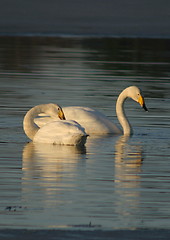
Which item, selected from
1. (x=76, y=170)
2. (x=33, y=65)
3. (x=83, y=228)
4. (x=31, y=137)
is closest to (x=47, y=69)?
(x=33, y=65)

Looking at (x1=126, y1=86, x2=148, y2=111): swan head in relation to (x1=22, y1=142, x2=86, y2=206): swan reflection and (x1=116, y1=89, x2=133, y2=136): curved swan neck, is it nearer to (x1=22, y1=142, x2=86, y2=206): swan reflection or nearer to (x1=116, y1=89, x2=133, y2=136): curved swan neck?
(x1=116, y1=89, x2=133, y2=136): curved swan neck

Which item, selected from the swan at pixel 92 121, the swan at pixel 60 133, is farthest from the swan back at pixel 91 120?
the swan at pixel 60 133

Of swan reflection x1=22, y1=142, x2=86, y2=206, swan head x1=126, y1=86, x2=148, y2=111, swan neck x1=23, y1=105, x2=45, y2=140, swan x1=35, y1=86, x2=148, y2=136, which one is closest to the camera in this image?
swan reflection x1=22, y1=142, x2=86, y2=206

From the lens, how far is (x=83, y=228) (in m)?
6.46

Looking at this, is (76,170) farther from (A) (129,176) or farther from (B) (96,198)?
(B) (96,198)

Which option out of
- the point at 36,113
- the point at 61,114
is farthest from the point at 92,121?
the point at 36,113

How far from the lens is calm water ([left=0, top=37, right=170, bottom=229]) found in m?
7.04

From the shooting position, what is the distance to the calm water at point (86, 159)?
7.04 meters

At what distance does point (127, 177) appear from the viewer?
8.92 m

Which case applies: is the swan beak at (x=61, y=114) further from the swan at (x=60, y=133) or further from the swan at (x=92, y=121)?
the swan at (x=92, y=121)

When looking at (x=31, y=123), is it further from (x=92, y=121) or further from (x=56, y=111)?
(x=92, y=121)

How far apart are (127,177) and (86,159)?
1269 mm

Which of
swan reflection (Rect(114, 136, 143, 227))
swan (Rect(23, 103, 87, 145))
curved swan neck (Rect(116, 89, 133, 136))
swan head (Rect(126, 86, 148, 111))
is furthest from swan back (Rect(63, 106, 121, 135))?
swan (Rect(23, 103, 87, 145))

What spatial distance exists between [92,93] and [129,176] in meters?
8.05
